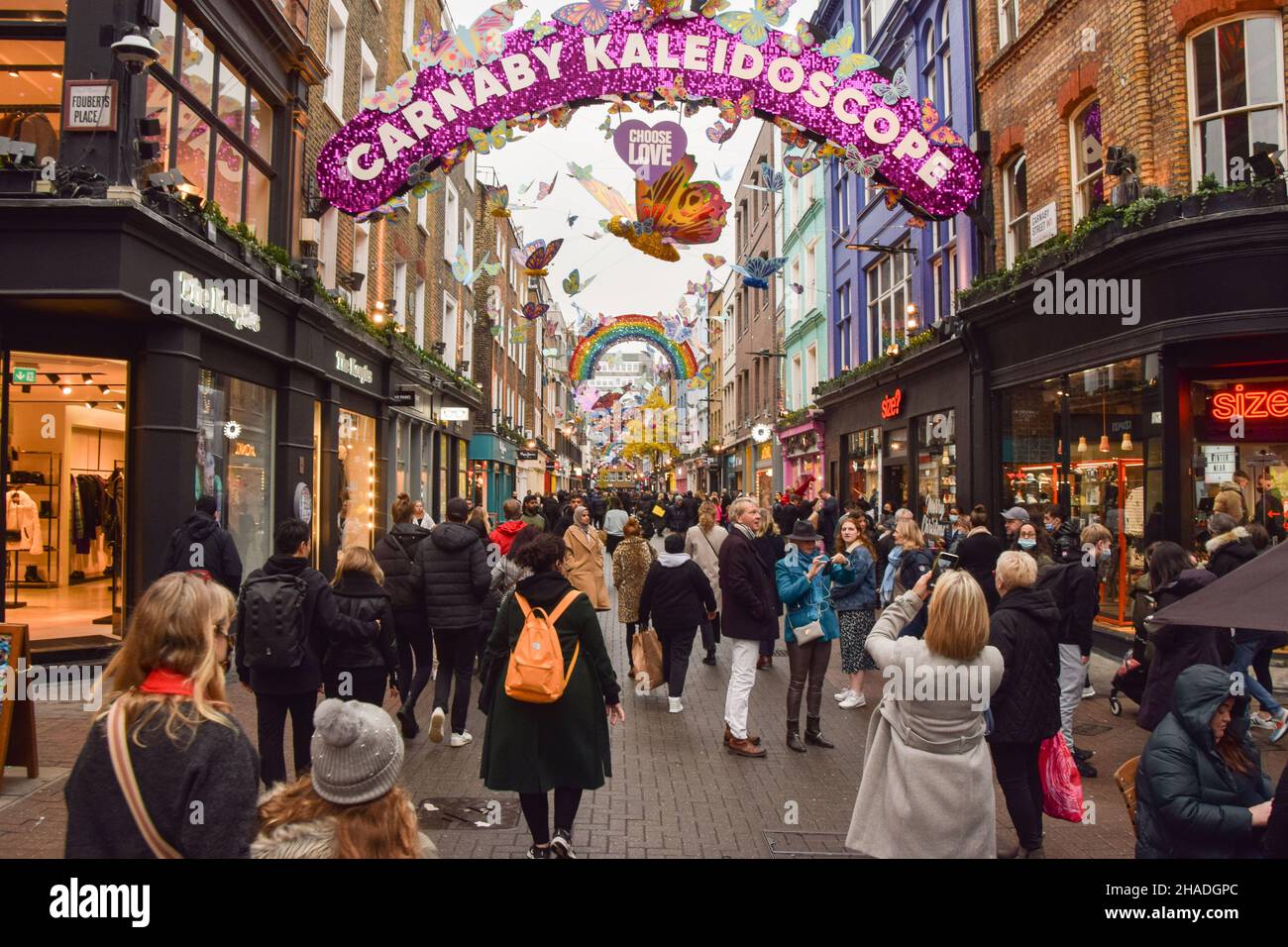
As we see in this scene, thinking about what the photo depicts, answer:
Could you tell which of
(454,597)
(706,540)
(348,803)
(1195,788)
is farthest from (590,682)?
(706,540)

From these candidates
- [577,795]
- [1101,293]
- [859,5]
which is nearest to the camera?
[577,795]

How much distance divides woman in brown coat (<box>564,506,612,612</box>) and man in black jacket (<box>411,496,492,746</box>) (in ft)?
6.71

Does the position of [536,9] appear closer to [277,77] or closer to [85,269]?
[277,77]

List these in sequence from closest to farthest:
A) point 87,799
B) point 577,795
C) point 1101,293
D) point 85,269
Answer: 1. point 87,799
2. point 577,795
3. point 85,269
4. point 1101,293

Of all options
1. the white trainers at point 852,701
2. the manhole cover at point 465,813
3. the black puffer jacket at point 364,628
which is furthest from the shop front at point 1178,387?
the black puffer jacket at point 364,628

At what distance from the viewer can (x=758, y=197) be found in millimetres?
36469

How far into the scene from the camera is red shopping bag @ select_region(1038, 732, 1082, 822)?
4.70 m

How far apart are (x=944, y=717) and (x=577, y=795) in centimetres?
205

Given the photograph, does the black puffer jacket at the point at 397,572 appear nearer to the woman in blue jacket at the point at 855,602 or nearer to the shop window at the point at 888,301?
the woman in blue jacket at the point at 855,602

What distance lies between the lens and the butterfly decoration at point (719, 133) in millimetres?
11836

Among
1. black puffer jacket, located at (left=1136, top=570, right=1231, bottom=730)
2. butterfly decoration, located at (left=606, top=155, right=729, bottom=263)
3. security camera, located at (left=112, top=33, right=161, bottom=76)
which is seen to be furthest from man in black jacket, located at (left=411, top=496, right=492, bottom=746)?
butterfly decoration, located at (left=606, top=155, right=729, bottom=263)

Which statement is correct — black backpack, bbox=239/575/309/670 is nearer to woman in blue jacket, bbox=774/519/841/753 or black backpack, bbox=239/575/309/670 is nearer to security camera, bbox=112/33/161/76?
woman in blue jacket, bbox=774/519/841/753
